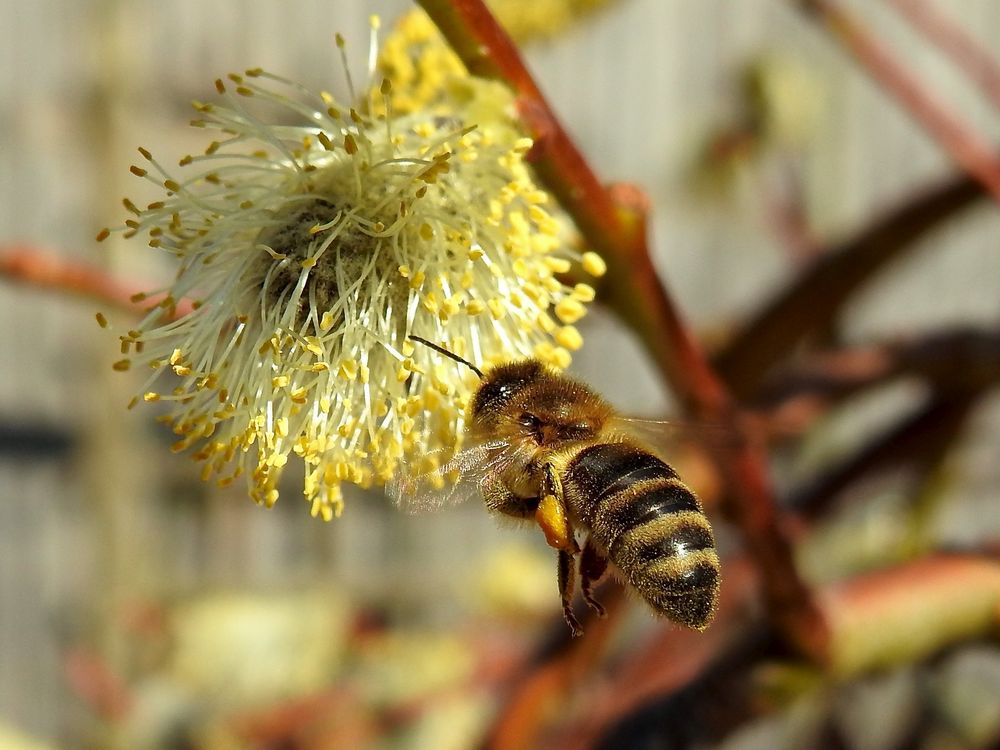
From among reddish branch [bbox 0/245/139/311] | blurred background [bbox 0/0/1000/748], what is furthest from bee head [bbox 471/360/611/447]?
blurred background [bbox 0/0/1000/748]

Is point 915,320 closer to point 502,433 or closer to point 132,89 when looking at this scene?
point 132,89

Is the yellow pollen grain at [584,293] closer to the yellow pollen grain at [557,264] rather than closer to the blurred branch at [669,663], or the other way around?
the yellow pollen grain at [557,264]

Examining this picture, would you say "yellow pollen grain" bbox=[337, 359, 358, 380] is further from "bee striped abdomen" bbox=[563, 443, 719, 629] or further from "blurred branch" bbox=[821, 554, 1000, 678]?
"blurred branch" bbox=[821, 554, 1000, 678]

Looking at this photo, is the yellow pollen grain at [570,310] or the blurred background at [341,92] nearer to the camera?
the yellow pollen grain at [570,310]

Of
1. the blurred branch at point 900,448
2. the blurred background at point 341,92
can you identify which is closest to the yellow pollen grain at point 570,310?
the blurred branch at point 900,448

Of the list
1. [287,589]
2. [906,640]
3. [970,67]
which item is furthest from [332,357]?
[287,589]

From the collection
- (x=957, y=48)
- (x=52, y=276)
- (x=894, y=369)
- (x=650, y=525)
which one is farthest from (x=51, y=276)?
(x=957, y=48)

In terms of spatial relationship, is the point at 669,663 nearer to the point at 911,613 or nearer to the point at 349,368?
the point at 911,613
